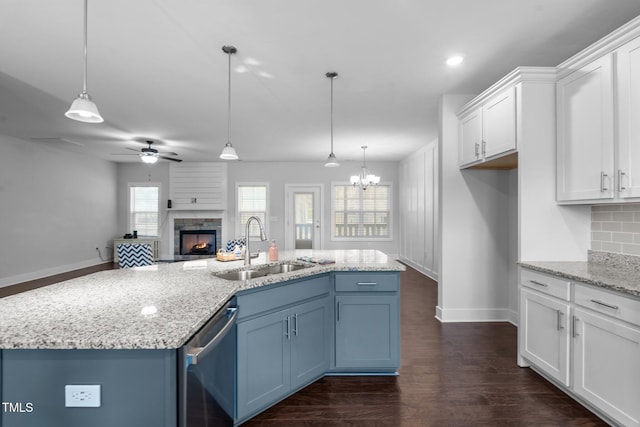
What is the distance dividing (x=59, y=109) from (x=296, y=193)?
5.15 m

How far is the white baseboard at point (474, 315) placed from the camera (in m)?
3.88

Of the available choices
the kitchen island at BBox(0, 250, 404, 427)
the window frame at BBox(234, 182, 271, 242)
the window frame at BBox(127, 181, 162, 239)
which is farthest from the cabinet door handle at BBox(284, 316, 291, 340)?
the window frame at BBox(127, 181, 162, 239)

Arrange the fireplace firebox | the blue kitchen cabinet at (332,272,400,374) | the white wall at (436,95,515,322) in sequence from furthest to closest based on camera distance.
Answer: the fireplace firebox
the white wall at (436,95,515,322)
the blue kitchen cabinet at (332,272,400,374)

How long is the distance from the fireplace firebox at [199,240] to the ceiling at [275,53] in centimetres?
404

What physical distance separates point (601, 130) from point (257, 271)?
2680mm

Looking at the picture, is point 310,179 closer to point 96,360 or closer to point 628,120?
point 628,120

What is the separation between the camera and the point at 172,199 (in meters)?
8.55

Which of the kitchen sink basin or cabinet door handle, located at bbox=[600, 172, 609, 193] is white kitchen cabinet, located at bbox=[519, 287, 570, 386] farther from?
the kitchen sink basin

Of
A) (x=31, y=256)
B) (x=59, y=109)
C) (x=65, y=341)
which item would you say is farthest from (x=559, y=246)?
(x=31, y=256)

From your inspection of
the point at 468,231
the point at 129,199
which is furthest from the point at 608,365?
the point at 129,199

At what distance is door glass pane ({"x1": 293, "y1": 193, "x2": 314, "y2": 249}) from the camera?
Result: 8.53m

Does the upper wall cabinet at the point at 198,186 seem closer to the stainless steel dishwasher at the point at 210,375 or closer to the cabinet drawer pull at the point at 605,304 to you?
the stainless steel dishwasher at the point at 210,375

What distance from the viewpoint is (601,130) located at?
2271 mm

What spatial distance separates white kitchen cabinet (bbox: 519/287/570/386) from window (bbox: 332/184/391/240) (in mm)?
5839
